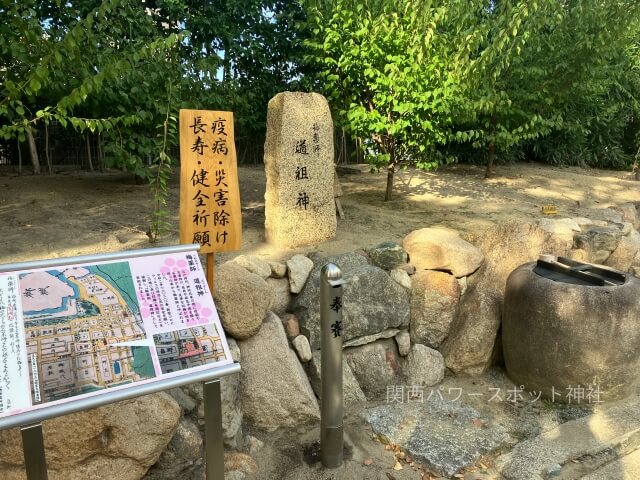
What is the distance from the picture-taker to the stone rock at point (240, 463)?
2738 millimetres

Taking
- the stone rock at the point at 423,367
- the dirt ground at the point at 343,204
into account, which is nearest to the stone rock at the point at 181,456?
the dirt ground at the point at 343,204

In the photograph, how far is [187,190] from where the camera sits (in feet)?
9.09

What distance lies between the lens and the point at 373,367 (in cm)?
375

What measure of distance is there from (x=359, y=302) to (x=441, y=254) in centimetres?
96

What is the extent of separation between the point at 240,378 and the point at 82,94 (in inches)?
86.9

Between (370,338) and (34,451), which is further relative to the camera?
(370,338)

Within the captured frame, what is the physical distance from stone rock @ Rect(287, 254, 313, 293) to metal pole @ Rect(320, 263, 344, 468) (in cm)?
99

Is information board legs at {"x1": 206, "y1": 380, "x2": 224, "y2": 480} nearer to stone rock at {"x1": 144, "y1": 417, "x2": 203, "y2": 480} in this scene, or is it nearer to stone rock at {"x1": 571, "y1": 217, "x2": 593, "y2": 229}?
stone rock at {"x1": 144, "y1": 417, "x2": 203, "y2": 480}

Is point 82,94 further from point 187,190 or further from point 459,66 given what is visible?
point 459,66


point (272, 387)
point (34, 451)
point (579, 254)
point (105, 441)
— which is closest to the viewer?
point (34, 451)

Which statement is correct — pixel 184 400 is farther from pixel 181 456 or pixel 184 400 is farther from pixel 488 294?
pixel 488 294

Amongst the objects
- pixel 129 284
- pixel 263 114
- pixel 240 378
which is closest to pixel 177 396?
pixel 240 378

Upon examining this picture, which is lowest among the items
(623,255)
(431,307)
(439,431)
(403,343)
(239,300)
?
(439,431)

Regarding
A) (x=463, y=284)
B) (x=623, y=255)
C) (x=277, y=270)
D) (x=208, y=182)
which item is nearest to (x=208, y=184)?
(x=208, y=182)
